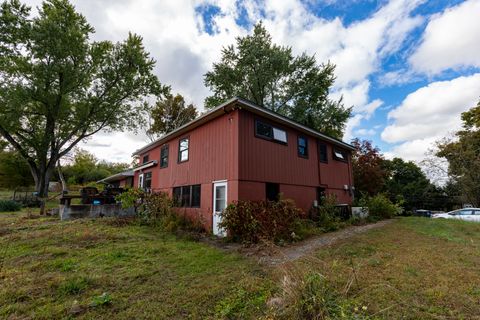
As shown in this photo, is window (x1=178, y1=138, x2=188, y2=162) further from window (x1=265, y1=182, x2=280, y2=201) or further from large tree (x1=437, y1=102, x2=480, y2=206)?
large tree (x1=437, y1=102, x2=480, y2=206)

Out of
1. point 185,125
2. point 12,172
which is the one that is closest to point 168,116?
point 185,125

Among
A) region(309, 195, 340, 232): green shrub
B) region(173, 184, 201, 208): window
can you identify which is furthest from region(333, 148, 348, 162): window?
region(173, 184, 201, 208): window

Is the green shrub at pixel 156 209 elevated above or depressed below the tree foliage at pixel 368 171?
below

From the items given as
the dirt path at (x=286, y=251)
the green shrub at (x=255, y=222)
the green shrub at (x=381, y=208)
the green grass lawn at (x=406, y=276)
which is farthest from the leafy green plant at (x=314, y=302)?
the green shrub at (x=381, y=208)

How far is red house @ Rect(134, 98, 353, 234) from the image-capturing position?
7.90m

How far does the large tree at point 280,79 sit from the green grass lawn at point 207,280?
15.6m

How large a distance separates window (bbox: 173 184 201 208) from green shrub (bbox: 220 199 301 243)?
2.64 metres

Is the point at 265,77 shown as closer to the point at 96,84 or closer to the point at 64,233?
the point at 96,84

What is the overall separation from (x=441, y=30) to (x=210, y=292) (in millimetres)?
13244

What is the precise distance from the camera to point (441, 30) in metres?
9.48

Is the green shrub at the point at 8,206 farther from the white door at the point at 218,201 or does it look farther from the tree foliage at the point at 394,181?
the tree foliage at the point at 394,181

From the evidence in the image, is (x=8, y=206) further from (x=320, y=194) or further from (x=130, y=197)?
(x=320, y=194)

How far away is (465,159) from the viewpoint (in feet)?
58.1

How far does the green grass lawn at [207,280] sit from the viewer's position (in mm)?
2785
